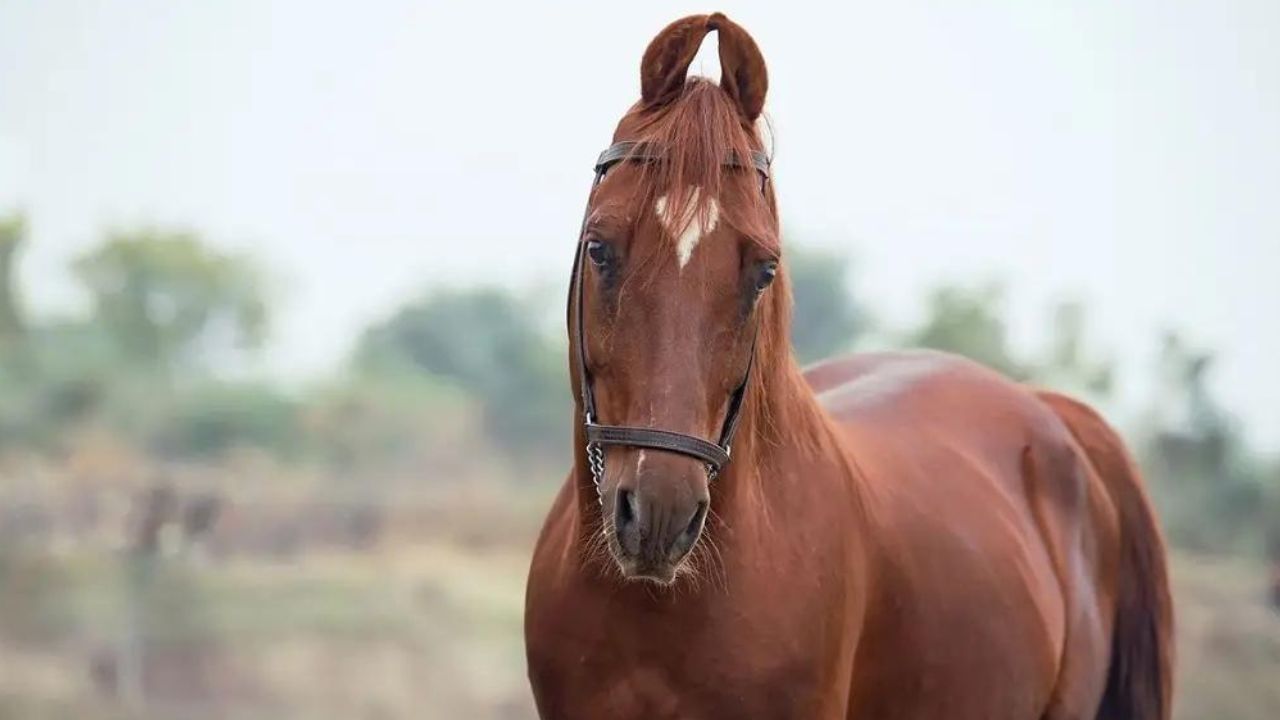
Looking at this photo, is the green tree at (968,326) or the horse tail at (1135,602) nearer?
the horse tail at (1135,602)

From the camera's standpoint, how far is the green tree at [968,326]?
37.2ft

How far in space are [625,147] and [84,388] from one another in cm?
695

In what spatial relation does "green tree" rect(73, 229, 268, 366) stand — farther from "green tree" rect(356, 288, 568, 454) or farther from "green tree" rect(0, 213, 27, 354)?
"green tree" rect(356, 288, 568, 454)

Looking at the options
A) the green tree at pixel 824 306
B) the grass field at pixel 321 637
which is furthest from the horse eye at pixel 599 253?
the green tree at pixel 824 306

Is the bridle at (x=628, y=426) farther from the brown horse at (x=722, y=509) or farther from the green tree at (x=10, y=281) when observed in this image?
the green tree at (x=10, y=281)

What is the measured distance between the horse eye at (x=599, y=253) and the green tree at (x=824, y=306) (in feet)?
27.3

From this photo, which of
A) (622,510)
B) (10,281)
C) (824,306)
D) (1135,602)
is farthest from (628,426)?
(824,306)

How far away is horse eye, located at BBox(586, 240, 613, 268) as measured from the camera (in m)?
2.85

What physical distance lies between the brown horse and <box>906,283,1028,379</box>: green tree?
7407mm

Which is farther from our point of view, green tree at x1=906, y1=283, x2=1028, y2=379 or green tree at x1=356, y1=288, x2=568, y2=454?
green tree at x1=906, y1=283, x2=1028, y2=379

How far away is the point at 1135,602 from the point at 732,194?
2766mm

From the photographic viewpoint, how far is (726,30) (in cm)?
303

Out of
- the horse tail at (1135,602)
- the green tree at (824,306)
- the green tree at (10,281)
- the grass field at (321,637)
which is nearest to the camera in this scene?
the horse tail at (1135,602)

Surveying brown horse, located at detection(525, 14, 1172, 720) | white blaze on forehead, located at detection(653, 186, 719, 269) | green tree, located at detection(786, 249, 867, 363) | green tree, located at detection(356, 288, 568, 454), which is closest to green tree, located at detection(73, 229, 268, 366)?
green tree, located at detection(356, 288, 568, 454)
